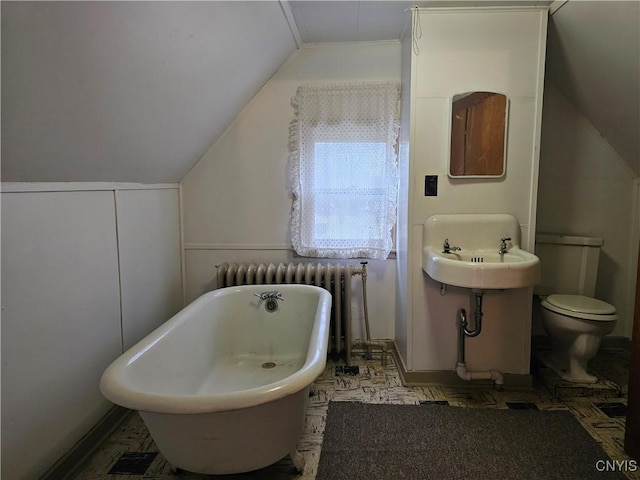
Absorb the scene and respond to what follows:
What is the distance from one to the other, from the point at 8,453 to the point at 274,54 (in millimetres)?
2245

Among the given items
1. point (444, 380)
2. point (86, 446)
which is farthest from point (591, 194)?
point (86, 446)

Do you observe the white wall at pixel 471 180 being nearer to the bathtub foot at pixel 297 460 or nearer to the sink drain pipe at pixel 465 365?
the sink drain pipe at pixel 465 365

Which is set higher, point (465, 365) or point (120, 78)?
point (120, 78)

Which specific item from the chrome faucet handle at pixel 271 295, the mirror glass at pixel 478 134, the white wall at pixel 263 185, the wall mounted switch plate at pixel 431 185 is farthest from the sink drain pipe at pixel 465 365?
the chrome faucet handle at pixel 271 295

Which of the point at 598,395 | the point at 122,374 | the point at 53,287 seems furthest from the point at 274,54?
the point at 598,395

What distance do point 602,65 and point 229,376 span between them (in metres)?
2.57

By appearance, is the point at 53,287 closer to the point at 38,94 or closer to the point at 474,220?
the point at 38,94

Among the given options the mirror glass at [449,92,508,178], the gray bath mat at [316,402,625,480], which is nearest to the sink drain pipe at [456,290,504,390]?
the gray bath mat at [316,402,625,480]

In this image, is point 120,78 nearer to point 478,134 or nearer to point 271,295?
point 271,295

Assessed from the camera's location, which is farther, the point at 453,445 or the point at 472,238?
the point at 472,238

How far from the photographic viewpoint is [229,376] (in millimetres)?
2018

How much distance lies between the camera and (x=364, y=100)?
7.97ft

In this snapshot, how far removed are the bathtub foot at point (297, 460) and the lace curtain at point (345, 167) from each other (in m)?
1.29

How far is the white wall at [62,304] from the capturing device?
1.28 meters
